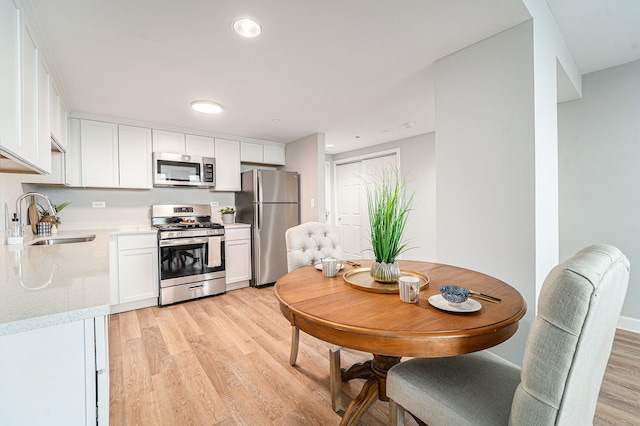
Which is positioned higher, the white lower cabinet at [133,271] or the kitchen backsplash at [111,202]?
the kitchen backsplash at [111,202]

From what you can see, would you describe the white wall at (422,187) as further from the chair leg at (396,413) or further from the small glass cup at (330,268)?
the chair leg at (396,413)

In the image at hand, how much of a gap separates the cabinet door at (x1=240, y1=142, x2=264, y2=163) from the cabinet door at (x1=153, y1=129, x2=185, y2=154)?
0.88 m

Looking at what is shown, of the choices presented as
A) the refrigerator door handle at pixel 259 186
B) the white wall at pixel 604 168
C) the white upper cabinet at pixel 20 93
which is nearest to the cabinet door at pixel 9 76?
the white upper cabinet at pixel 20 93

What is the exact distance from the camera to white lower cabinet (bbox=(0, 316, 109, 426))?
0.69 metres

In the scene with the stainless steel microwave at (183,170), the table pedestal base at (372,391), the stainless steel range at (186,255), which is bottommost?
the table pedestal base at (372,391)

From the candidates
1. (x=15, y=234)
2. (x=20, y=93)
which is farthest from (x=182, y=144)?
(x=20, y=93)

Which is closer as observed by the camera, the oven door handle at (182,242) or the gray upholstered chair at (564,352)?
the gray upholstered chair at (564,352)

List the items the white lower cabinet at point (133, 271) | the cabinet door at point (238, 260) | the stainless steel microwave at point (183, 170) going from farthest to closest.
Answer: the cabinet door at point (238, 260) → the stainless steel microwave at point (183, 170) → the white lower cabinet at point (133, 271)

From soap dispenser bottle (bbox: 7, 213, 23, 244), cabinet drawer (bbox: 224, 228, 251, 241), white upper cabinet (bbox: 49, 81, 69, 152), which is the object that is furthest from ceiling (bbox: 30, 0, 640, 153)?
cabinet drawer (bbox: 224, 228, 251, 241)

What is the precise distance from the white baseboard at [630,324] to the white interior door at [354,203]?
11.1ft

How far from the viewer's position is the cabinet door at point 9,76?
1.20 m

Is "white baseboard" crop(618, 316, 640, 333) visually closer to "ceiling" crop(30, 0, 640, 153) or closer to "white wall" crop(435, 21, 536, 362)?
"white wall" crop(435, 21, 536, 362)

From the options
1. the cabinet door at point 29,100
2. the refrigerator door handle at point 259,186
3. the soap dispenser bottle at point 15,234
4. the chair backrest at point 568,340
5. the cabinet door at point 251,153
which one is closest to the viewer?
the chair backrest at point 568,340

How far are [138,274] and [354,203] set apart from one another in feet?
12.8
